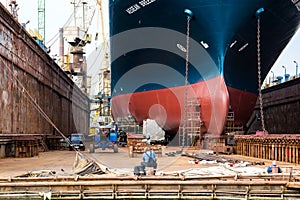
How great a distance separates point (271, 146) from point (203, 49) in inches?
217

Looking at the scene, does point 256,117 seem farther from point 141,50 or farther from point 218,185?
point 218,185

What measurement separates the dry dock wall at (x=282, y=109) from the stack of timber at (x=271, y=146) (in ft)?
22.7

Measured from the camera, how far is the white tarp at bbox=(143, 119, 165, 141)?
21.4 m

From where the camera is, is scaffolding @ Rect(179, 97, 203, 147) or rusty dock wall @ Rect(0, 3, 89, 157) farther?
scaffolding @ Rect(179, 97, 203, 147)

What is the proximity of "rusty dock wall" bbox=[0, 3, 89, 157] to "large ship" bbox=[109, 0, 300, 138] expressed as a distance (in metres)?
5.25

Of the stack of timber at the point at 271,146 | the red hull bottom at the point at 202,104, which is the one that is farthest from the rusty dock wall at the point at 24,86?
the stack of timber at the point at 271,146

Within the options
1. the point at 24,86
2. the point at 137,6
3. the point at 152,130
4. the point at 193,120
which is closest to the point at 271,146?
the point at 193,120

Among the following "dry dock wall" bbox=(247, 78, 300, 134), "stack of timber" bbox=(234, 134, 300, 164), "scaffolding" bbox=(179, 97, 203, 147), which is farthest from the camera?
"dry dock wall" bbox=(247, 78, 300, 134)

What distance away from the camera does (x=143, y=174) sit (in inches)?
332

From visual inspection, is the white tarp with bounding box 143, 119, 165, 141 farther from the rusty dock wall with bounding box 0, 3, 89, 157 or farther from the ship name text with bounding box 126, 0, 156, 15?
the ship name text with bounding box 126, 0, 156, 15

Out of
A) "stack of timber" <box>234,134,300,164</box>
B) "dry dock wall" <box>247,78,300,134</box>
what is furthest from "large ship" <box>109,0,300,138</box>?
"dry dock wall" <box>247,78,300,134</box>

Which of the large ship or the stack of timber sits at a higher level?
the large ship

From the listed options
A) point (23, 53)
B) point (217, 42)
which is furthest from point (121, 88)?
point (217, 42)

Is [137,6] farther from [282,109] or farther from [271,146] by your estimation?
[282,109]
